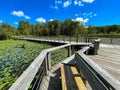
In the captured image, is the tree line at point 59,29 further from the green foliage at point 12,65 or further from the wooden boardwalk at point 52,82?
the wooden boardwalk at point 52,82

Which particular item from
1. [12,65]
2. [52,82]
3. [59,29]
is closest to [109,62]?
[52,82]

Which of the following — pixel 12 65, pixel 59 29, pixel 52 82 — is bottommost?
pixel 12 65

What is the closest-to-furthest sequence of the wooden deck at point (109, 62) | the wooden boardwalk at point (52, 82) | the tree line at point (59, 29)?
the wooden boardwalk at point (52, 82)
the wooden deck at point (109, 62)
the tree line at point (59, 29)

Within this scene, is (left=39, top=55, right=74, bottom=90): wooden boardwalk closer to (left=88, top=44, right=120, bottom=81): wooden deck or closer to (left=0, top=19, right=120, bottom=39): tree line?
(left=88, top=44, right=120, bottom=81): wooden deck

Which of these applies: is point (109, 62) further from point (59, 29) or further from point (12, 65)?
point (59, 29)

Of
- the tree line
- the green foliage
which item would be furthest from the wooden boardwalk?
the tree line

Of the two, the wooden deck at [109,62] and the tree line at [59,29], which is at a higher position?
the tree line at [59,29]

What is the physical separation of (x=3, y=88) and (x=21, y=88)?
3.40 meters

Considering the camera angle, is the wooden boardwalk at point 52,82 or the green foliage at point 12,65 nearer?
the wooden boardwalk at point 52,82

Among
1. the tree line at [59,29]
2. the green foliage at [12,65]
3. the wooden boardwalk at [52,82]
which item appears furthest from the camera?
the tree line at [59,29]

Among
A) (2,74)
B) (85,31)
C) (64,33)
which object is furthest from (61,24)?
(2,74)

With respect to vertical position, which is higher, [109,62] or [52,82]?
[109,62]

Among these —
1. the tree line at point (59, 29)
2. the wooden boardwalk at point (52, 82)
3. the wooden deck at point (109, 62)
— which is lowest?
the wooden boardwalk at point (52, 82)

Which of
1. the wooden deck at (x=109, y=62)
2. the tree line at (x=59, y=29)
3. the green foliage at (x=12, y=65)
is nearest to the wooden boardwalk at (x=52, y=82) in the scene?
the wooden deck at (x=109, y=62)
